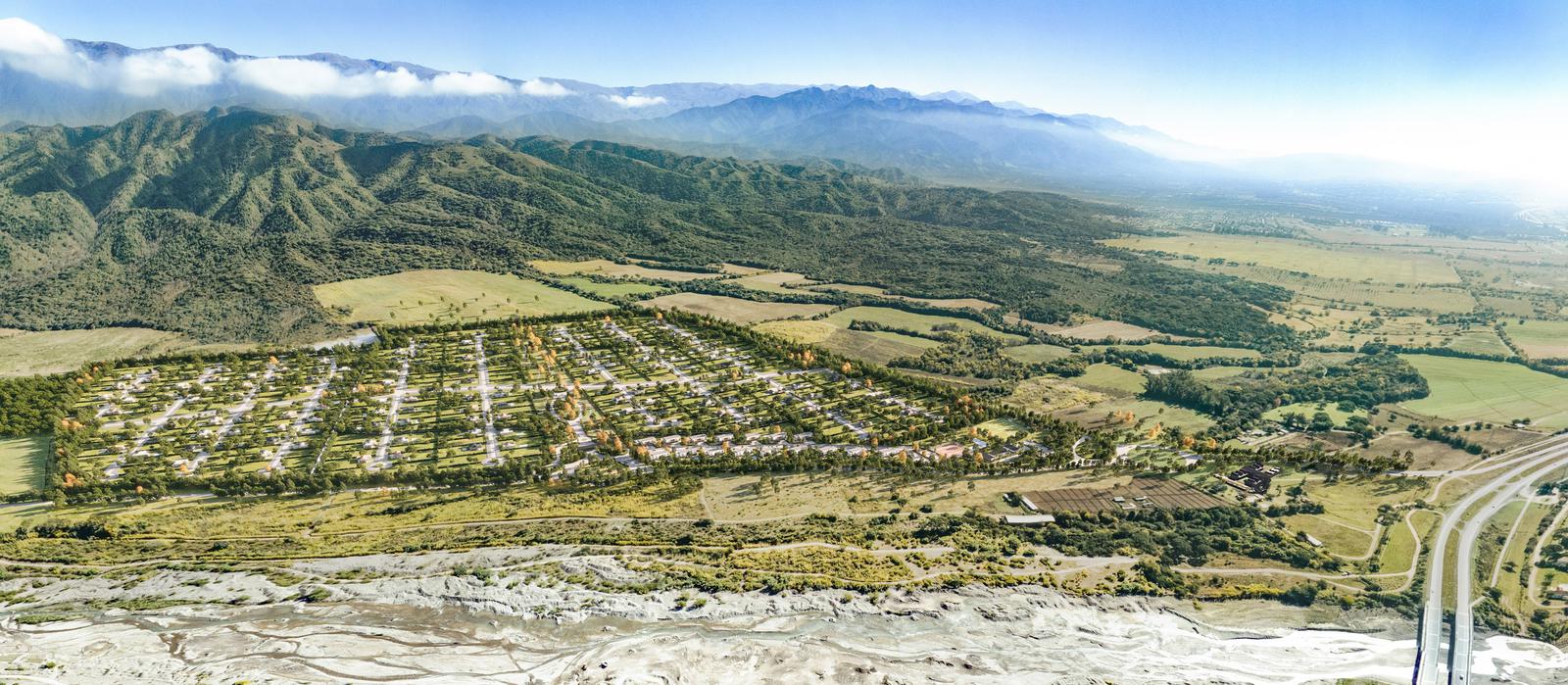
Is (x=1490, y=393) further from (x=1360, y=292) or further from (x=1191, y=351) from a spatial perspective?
(x=1360, y=292)

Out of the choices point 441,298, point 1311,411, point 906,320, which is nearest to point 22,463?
point 441,298

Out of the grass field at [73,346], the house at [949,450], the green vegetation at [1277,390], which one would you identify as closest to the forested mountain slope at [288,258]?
the grass field at [73,346]

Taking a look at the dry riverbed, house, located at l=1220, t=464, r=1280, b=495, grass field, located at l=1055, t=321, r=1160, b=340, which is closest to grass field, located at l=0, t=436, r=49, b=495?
the dry riverbed

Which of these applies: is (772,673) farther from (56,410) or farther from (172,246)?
(172,246)

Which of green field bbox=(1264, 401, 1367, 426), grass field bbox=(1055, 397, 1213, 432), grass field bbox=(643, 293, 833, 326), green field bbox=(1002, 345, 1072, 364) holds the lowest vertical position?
grass field bbox=(1055, 397, 1213, 432)

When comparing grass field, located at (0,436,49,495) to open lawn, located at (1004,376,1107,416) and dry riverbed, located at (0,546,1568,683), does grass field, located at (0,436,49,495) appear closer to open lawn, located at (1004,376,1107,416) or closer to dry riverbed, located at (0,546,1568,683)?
dry riverbed, located at (0,546,1568,683)

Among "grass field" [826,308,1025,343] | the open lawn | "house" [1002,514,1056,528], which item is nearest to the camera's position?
"house" [1002,514,1056,528]

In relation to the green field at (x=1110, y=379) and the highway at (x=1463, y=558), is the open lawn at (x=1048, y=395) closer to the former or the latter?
the green field at (x=1110, y=379)
